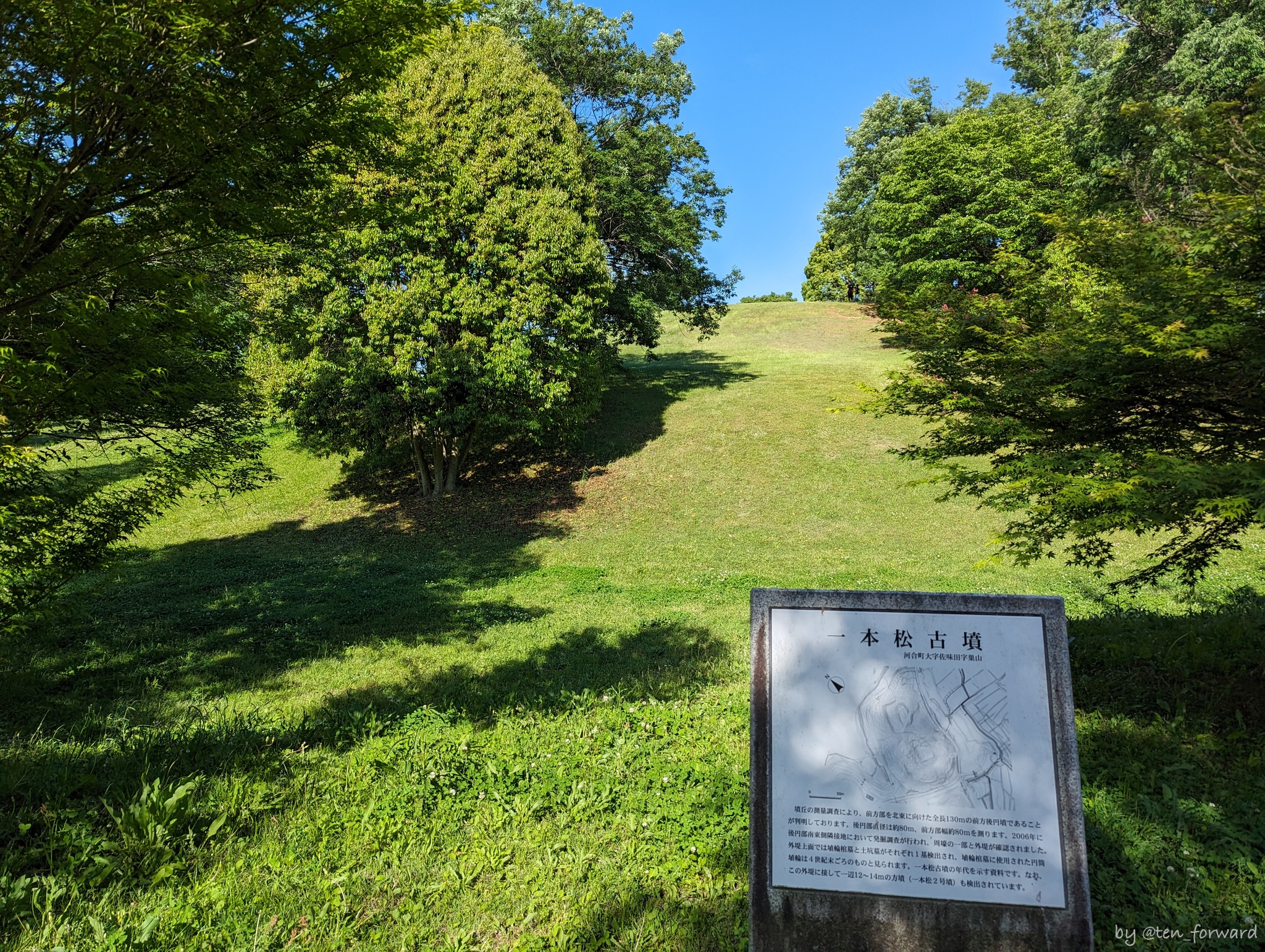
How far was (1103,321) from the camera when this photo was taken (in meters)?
5.14

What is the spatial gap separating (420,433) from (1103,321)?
20.2m

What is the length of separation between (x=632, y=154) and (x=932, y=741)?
2703cm

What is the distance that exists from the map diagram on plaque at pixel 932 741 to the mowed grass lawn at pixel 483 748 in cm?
132

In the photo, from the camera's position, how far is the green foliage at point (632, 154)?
25656 millimetres

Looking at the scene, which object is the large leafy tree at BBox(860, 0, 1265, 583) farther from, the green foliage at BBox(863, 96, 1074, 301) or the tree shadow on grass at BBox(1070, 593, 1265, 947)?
the green foliage at BBox(863, 96, 1074, 301)

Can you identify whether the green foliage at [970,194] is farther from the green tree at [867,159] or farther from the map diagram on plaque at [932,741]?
the map diagram on plaque at [932,741]

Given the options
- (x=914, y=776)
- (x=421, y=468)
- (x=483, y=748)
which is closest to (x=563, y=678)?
(x=483, y=748)

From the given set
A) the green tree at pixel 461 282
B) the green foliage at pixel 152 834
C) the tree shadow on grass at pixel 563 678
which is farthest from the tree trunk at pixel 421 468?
the green foliage at pixel 152 834

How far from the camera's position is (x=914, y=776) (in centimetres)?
300

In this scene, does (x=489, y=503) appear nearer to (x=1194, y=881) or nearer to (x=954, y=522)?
(x=954, y=522)

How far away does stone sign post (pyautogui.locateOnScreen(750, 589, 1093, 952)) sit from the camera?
283 cm

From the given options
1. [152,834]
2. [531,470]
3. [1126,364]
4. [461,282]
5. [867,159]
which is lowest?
[152,834]

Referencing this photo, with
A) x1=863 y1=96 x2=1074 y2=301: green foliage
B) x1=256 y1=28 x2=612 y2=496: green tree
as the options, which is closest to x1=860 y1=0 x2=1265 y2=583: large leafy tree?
x1=256 y1=28 x2=612 y2=496: green tree

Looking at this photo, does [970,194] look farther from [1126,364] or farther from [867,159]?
[1126,364]
